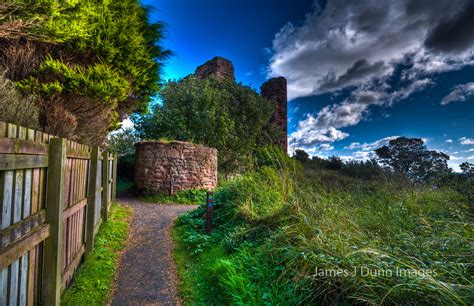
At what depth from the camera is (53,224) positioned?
2031mm

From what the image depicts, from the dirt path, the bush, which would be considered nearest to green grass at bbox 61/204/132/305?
the dirt path

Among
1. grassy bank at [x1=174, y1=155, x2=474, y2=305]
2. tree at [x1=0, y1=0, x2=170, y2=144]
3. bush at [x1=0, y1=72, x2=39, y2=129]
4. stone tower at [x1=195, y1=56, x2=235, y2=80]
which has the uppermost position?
stone tower at [x1=195, y1=56, x2=235, y2=80]

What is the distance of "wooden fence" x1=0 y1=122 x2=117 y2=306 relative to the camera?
4.66 ft

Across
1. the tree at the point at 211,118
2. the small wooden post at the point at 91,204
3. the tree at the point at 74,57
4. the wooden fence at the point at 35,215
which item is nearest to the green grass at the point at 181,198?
the tree at the point at 211,118

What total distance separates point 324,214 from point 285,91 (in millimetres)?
16123

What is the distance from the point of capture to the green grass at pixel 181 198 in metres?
8.20

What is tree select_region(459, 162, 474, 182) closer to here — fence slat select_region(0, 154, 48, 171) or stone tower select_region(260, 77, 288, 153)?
fence slat select_region(0, 154, 48, 171)

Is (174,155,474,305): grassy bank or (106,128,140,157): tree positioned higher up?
(106,128,140,157): tree

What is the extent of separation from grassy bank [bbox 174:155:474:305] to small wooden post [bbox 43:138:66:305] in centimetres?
139

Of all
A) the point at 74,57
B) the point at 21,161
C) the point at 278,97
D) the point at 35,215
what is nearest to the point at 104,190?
the point at 74,57

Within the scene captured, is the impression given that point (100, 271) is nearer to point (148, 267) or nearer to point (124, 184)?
point (148, 267)

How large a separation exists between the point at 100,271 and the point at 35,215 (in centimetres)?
178

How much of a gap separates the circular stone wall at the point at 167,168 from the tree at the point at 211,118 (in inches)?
76.5

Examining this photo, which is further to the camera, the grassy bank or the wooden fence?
the grassy bank
